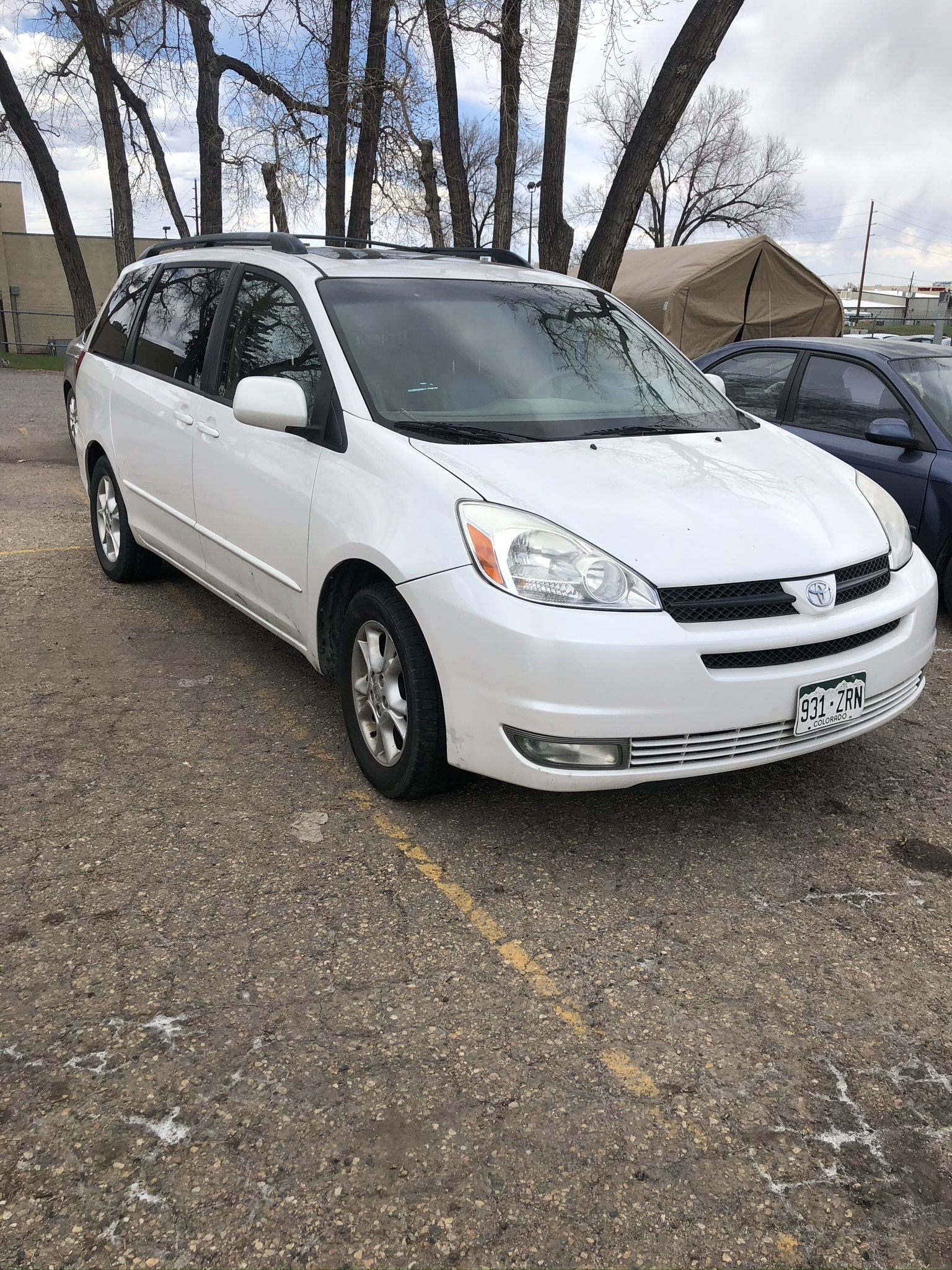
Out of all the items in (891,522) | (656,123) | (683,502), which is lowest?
(891,522)

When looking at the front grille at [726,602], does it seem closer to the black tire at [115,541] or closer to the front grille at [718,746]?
the front grille at [718,746]

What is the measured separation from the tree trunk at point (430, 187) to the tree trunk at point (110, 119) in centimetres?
513

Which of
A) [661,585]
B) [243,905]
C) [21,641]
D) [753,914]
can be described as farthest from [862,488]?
[21,641]

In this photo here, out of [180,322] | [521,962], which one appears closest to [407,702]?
[521,962]

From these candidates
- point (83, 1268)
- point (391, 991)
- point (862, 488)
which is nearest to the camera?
point (83, 1268)

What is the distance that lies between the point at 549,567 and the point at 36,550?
4920mm

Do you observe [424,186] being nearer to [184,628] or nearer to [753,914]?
[184,628]

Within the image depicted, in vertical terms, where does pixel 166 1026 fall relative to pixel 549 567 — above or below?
below

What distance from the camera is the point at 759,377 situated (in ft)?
23.0

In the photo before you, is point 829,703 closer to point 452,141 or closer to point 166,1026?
point 166,1026

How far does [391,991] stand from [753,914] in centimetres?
107

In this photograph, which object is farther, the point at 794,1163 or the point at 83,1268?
the point at 794,1163

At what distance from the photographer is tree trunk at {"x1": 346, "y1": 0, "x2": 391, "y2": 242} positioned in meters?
13.6

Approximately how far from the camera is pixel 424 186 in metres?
16.0
